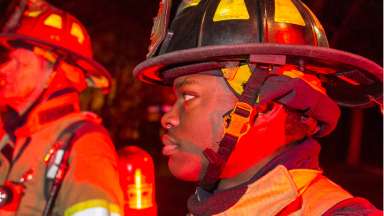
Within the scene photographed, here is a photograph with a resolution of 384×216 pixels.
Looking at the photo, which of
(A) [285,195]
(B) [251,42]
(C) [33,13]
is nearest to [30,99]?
(C) [33,13]

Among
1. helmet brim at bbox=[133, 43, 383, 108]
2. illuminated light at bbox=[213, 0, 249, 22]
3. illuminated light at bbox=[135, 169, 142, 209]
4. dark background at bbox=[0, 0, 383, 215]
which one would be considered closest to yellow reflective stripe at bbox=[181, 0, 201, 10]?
illuminated light at bbox=[213, 0, 249, 22]

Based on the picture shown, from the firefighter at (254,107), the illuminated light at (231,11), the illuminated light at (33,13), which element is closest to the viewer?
the firefighter at (254,107)

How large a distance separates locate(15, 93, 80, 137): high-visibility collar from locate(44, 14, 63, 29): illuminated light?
64 cm

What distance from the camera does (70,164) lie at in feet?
10.9

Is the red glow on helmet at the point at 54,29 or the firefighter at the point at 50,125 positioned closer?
the firefighter at the point at 50,125

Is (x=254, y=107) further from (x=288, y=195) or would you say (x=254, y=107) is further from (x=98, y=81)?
(x=98, y=81)

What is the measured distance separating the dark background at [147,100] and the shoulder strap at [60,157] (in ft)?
19.8

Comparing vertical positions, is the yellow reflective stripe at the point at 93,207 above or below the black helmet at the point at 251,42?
below

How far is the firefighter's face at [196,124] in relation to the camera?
2148 mm

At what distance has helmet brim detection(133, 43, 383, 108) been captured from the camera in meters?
2.12

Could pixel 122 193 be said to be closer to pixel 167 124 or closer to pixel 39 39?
pixel 167 124

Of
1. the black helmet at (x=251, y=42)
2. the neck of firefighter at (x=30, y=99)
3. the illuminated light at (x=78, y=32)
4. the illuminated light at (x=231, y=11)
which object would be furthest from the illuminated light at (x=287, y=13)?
the illuminated light at (x=78, y=32)

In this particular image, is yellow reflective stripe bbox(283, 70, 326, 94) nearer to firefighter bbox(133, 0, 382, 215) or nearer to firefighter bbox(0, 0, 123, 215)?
firefighter bbox(133, 0, 382, 215)

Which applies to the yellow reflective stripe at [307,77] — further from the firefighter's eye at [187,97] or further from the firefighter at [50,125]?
the firefighter at [50,125]
